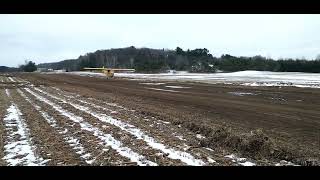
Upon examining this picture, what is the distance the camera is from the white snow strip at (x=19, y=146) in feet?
26.1

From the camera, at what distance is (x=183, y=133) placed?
38.6ft

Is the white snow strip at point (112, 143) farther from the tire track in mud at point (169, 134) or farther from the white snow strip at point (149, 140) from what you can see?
the tire track in mud at point (169, 134)

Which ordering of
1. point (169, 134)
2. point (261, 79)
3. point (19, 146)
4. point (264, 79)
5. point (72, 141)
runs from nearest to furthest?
point (19, 146) → point (72, 141) → point (169, 134) → point (264, 79) → point (261, 79)

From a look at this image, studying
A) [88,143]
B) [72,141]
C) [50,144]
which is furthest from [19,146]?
Result: [88,143]

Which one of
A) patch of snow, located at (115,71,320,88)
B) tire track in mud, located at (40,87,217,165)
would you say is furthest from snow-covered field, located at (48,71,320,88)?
tire track in mud, located at (40,87,217,165)

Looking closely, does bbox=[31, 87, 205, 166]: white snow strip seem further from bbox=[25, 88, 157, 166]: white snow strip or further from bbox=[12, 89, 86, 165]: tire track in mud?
bbox=[12, 89, 86, 165]: tire track in mud

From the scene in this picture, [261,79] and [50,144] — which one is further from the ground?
[50,144]

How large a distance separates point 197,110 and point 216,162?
992 centimetres

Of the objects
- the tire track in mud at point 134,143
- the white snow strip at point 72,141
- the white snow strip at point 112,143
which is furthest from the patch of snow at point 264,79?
the white snow strip at point 72,141

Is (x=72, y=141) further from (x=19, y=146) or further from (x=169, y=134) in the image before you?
(x=169, y=134)

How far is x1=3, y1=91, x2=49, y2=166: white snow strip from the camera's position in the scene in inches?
313

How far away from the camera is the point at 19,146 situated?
9.59m
